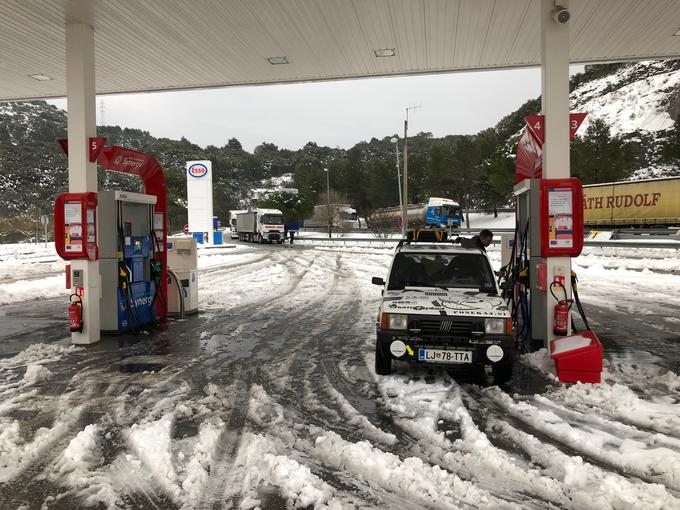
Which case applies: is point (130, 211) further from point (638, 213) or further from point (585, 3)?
point (638, 213)

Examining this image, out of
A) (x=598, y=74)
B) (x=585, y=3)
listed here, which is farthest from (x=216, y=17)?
(x=598, y=74)

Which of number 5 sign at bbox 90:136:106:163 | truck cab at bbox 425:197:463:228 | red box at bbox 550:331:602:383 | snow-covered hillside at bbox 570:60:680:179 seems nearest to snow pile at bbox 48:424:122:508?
red box at bbox 550:331:602:383

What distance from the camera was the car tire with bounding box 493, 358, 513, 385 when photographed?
5.87 meters

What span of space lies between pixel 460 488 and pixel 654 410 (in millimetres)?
2712

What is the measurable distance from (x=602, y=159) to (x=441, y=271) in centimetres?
4343

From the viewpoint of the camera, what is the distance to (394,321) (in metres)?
5.94

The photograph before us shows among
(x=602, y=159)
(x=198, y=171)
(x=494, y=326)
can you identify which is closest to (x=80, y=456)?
(x=494, y=326)

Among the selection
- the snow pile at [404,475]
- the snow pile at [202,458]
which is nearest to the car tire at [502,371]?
the snow pile at [404,475]

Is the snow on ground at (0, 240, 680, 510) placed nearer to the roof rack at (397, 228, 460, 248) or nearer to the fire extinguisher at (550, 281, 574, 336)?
the fire extinguisher at (550, 281, 574, 336)

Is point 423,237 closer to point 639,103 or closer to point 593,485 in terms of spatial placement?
point 593,485

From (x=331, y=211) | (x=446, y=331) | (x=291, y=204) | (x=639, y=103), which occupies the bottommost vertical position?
(x=446, y=331)

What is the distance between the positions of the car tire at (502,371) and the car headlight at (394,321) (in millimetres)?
1127

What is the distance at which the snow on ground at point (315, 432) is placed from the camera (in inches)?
142

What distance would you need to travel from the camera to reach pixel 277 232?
161 ft
